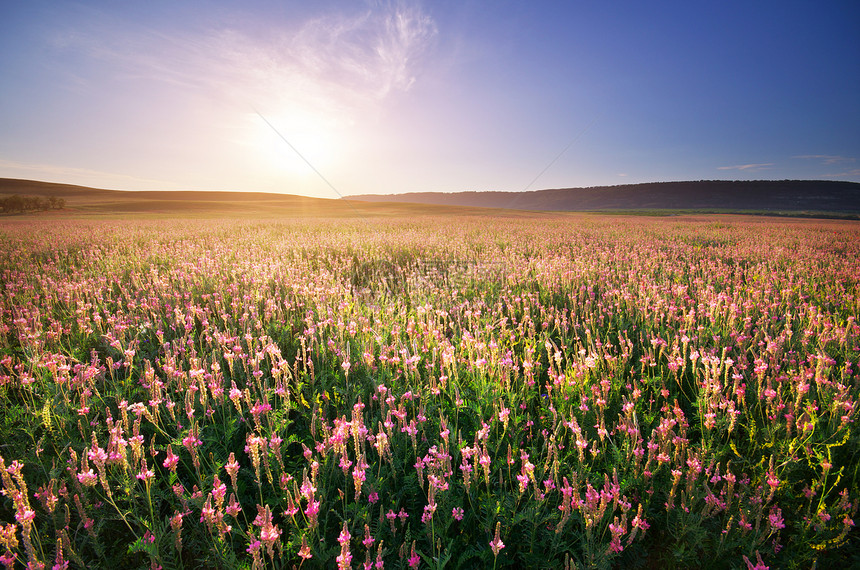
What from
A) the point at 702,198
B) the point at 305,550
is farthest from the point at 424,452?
the point at 702,198

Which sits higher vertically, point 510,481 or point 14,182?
point 14,182

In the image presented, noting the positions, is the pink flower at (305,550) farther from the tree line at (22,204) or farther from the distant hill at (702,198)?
the distant hill at (702,198)

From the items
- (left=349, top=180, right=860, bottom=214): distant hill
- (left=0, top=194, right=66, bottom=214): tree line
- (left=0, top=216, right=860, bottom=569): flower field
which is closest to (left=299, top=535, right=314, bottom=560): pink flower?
(left=0, top=216, right=860, bottom=569): flower field

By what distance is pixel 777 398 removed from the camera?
2430 millimetres

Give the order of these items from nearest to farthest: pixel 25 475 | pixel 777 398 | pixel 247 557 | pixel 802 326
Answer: pixel 247 557 → pixel 25 475 → pixel 777 398 → pixel 802 326

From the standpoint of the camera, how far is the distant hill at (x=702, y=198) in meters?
87.2

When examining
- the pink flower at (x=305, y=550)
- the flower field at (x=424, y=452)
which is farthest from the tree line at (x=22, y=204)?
the pink flower at (x=305, y=550)

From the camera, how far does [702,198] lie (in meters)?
108

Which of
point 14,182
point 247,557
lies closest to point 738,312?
point 247,557

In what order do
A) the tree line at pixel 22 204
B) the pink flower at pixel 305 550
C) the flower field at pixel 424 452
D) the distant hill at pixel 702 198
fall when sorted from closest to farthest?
the pink flower at pixel 305 550
the flower field at pixel 424 452
the tree line at pixel 22 204
the distant hill at pixel 702 198

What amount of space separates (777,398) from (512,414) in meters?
1.77

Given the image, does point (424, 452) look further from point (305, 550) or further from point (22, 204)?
point (22, 204)

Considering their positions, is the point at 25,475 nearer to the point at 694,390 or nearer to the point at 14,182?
the point at 694,390

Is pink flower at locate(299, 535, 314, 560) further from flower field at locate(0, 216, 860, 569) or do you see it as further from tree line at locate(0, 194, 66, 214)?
tree line at locate(0, 194, 66, 214)
